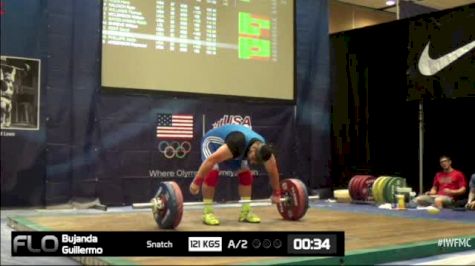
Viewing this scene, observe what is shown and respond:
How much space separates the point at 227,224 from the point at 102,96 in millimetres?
2637

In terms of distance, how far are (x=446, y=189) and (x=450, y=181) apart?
4.5 inches

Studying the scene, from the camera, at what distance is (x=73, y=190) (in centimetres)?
606

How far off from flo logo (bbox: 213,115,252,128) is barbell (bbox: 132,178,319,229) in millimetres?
1129

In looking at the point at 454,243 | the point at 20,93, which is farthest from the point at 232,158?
the point at 20,93

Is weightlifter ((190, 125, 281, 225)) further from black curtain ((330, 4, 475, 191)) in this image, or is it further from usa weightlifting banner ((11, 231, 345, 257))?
black curtain ((330, 4, 475, 191))

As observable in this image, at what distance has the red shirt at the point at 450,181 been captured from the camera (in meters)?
6.81

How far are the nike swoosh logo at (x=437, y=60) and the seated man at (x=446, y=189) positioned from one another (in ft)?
3.87

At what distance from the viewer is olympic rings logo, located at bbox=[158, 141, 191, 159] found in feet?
21.7

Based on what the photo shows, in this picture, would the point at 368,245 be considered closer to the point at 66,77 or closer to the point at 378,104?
the point at 66,77

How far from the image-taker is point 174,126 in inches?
263

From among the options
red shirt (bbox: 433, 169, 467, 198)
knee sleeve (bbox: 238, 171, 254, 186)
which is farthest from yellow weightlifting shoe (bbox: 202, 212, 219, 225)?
red shirt (bbox: 433, 169, 467, 198)

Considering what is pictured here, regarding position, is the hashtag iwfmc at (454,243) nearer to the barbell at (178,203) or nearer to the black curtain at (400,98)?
the barbell at (178,203)

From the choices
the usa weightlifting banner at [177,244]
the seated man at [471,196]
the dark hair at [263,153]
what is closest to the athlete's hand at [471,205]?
the seated man at [471,196]

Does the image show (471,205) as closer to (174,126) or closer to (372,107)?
(372,107)
